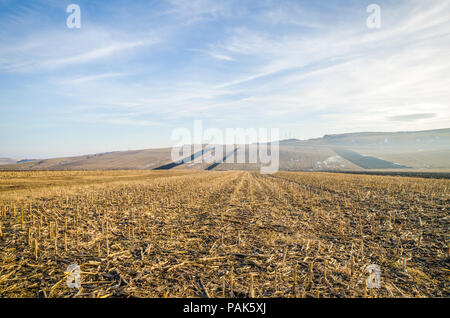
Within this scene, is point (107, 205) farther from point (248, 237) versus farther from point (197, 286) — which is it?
point (197, 286)

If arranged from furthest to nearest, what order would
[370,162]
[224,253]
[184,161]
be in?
[184,161]
[370,162]
[224,253]

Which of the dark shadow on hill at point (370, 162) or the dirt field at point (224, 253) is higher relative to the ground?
the dirt field at point (224, 253)

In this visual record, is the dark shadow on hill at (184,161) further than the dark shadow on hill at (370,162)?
No

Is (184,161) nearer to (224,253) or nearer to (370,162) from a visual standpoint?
(370,162)

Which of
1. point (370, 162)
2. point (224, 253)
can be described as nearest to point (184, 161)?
point (370, 162)

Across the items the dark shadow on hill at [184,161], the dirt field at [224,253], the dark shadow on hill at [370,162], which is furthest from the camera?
the dark shadow on hill at [370,162]


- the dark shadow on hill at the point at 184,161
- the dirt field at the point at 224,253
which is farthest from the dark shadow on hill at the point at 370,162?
the dirt field at the point at 224,253

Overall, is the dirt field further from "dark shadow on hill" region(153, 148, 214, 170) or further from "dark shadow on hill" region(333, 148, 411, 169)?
"dark shadow on hill" region(333, 148, 411, 169)

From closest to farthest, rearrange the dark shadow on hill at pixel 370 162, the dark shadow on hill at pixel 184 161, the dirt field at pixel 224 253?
the dirt field at pixel 224 253 < the dark shadow on hill at pixel 184 161 < the dark shadow on hill at pixel 370 162

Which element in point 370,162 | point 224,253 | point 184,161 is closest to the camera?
point 224,253

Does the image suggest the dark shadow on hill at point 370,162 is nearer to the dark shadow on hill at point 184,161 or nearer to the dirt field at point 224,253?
the dark shadow on hill at point 184,161

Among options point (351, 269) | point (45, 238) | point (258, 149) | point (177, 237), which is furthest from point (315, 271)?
point (258, 149)

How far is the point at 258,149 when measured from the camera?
169m
